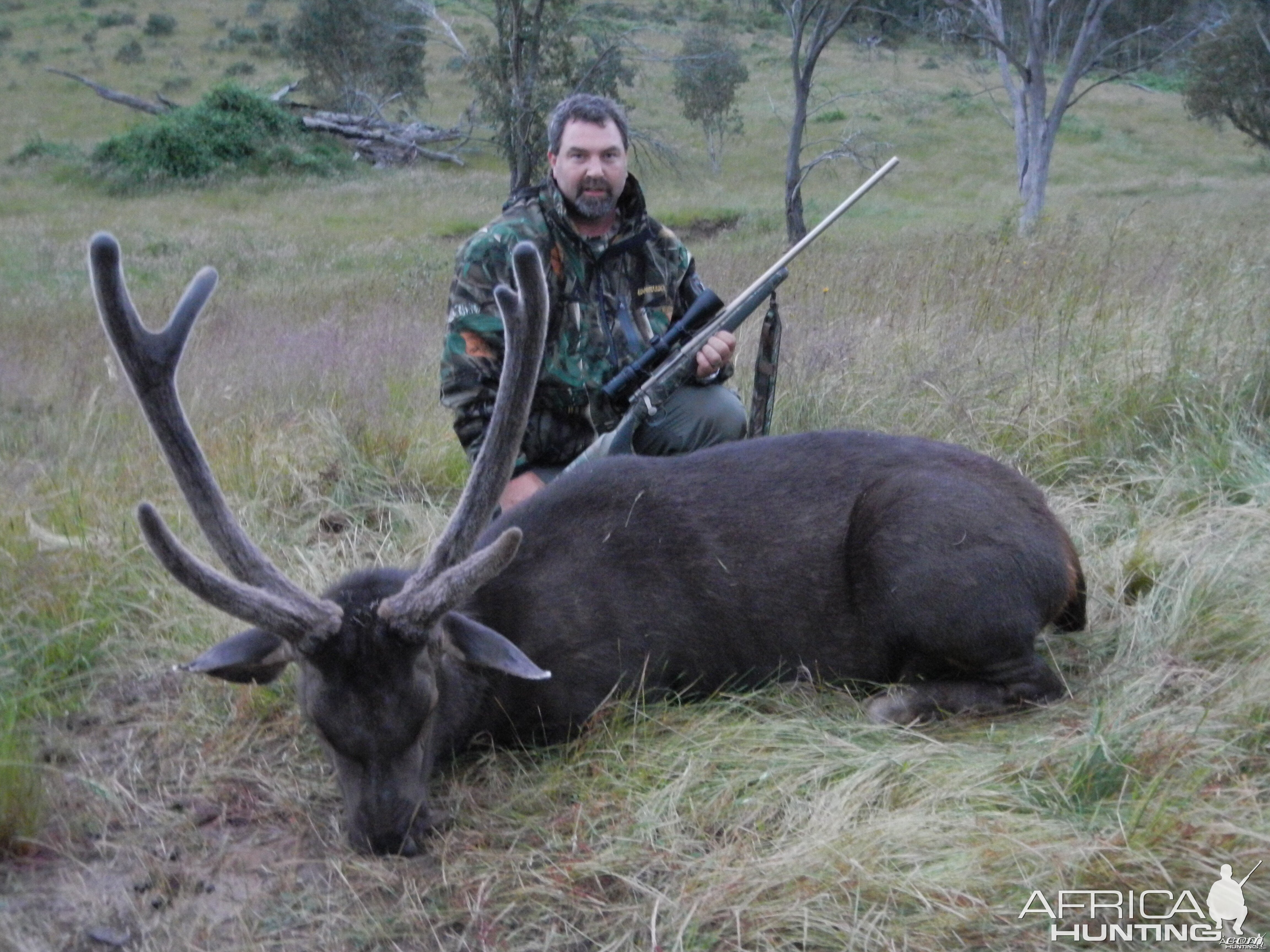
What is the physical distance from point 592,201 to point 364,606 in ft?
8.56

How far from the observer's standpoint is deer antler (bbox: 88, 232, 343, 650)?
3.13 meters

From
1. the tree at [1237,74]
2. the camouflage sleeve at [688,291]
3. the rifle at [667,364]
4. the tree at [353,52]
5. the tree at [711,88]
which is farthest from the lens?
the tree at [353,52]

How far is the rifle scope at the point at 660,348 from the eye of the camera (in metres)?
5.36

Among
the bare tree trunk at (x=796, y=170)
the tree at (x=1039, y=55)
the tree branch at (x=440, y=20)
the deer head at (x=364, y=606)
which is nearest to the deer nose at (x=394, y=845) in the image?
the deer head at (x=364, y=606)

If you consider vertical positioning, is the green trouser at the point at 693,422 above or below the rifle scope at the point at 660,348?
below

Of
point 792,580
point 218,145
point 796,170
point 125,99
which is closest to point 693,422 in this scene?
point 792,580

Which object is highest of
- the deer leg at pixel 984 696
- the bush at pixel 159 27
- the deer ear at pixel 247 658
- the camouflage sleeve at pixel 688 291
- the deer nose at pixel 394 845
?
the bush at pixel 159 27

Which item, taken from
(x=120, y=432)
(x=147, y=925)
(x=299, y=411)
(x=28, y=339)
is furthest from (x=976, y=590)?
(x=28, y=339)

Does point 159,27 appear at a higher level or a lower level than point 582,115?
higher

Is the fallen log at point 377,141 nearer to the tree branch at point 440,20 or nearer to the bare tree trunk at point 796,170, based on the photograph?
the tree branch at point 440,20

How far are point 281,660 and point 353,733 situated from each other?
0.40 metres

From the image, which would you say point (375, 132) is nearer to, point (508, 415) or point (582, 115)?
point (582, 115)

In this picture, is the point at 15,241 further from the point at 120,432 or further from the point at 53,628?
the point at 53,628

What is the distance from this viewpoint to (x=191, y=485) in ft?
11.0
